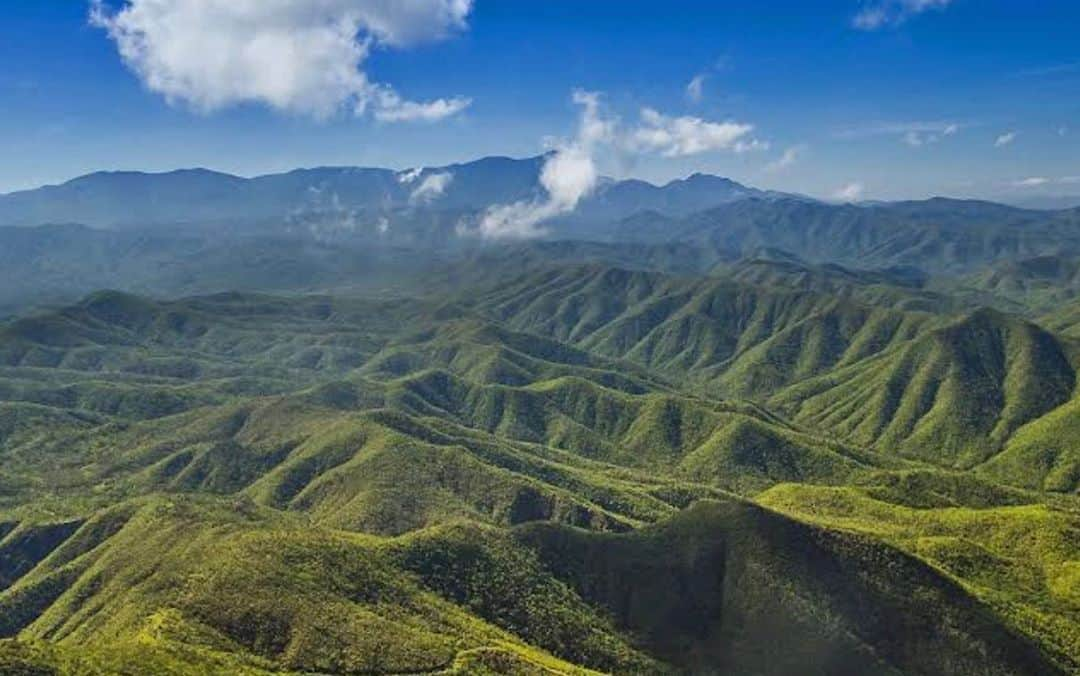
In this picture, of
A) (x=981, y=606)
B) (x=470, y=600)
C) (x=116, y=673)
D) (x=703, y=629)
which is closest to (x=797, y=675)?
(x=703, y=629)

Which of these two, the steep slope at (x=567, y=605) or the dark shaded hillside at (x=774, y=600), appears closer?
the steep slope at (x=567, y=605)

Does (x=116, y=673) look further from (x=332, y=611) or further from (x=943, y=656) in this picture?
(x=943, y=656)

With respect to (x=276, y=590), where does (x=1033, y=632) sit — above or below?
below

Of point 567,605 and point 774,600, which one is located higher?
point 774,600

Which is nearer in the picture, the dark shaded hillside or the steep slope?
the steep slope

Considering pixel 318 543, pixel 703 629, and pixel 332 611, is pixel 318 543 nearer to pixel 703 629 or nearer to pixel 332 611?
pixel 332 611

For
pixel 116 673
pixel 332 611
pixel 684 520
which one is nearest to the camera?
pixel 116 673

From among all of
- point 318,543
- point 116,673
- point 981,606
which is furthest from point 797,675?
point 116,673

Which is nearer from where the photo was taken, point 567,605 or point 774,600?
point 774,600

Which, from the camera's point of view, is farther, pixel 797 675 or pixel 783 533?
Result: pixel 783 533

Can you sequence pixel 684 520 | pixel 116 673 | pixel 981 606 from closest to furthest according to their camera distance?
1. pixel 116 673
2. pixel 981 606
3. pixel 684 520
